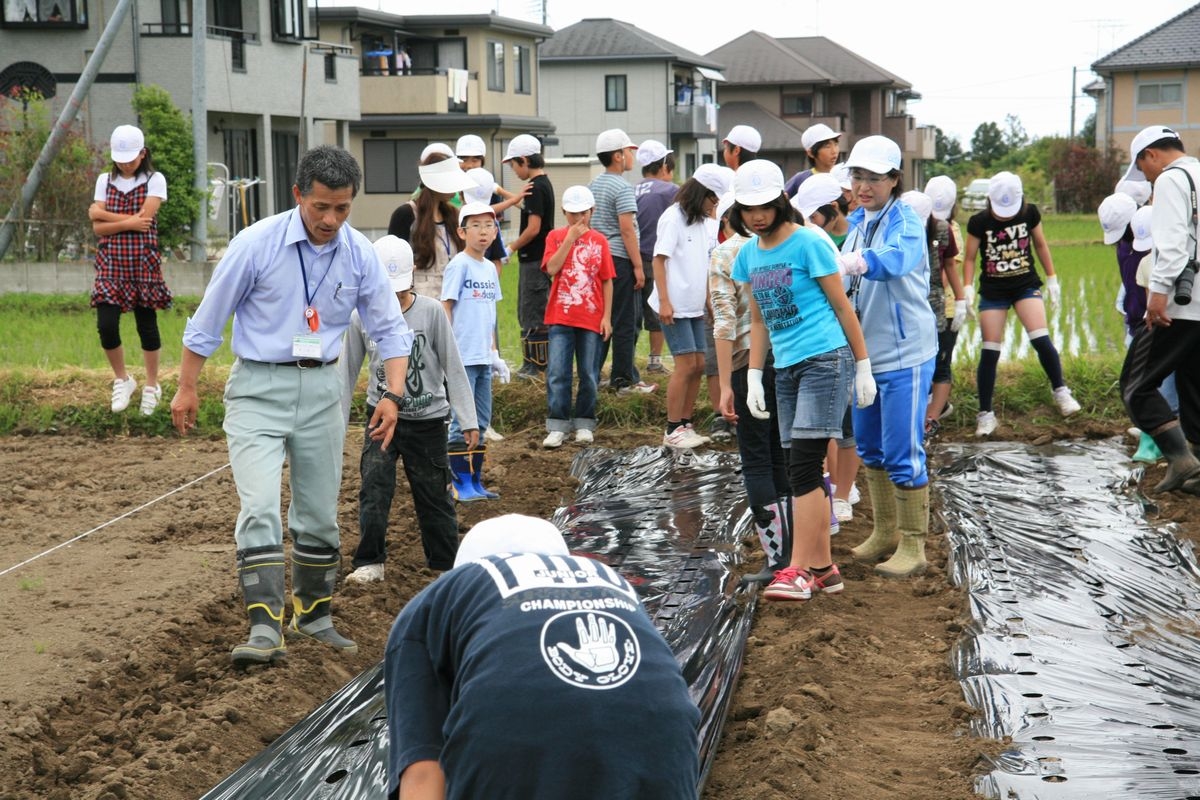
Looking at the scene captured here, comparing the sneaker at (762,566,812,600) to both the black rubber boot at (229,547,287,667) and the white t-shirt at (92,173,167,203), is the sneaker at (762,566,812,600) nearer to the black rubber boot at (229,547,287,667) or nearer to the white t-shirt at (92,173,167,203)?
the black rubber boot at (229,547,287,667)

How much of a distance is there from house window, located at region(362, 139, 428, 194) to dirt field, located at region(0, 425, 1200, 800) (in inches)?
1155

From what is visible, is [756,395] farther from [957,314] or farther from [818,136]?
[957,314]

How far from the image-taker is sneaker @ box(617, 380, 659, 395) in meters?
9.30

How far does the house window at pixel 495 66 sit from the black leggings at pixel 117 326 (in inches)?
1167

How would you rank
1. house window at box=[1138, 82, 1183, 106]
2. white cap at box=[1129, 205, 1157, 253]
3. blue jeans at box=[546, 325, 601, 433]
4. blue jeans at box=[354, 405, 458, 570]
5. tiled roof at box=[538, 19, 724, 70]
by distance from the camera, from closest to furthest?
blue jeans at box=[354, 405, 458, 570], white cap at box=[1129, 205, 1157, 253], blue jeans at box=[546, 325, 601, 433], tiled roof at box=[538, 19, 724, 70], house window at box=[1138, 82, 1183, 106]

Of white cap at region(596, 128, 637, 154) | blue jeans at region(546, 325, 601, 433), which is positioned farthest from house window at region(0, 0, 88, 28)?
blue jeans at region(546, 325, 601, 433)

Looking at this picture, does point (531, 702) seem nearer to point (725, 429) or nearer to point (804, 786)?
point (804, 786)

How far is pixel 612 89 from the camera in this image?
4581 centimetres

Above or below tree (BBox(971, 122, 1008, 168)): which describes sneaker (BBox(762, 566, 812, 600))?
below

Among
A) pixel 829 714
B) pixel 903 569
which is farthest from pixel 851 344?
pixel 829 714

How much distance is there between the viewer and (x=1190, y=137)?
46.8 meters

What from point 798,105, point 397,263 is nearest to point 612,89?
point 798,105

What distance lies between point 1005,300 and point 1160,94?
44.2 meters

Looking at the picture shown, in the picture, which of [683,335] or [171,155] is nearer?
[683,335]
